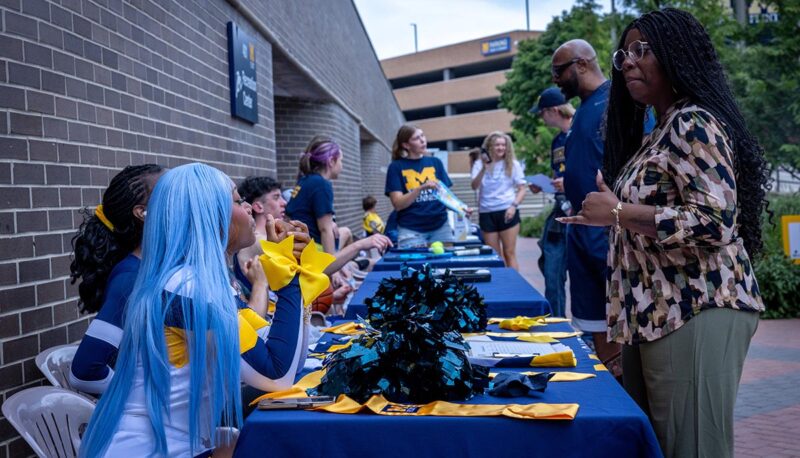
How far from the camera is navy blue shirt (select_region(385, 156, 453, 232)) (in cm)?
650

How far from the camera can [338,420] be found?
1.80 m

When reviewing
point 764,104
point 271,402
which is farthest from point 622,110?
point 764,104

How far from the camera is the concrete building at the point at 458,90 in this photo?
55156mm

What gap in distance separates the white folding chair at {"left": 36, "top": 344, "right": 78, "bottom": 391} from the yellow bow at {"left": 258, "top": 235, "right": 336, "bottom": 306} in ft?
3.51

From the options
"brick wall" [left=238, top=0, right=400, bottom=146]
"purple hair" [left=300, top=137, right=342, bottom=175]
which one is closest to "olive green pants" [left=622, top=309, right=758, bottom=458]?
"purple hair" [left=300, top=137, right=342, bottom=175]

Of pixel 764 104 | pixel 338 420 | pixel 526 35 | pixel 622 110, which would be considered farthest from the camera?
pixel 526 35

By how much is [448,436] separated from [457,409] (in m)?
0.08

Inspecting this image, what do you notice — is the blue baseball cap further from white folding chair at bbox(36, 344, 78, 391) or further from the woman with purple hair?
white folding chair at bbox(36, 344, 78, 391)

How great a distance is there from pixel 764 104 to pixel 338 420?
1253 cm

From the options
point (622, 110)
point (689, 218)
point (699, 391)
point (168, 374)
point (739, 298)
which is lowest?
point (699, 391)

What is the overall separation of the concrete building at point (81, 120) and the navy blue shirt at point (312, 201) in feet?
2.08

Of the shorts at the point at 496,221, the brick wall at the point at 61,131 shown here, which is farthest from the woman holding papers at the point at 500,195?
the brick wall at the point at 61,131

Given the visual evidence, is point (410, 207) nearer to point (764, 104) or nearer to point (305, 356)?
point (305, 356)

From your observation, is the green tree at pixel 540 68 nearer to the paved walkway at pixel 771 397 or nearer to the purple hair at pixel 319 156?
the paved walkway at pixel 771 397
